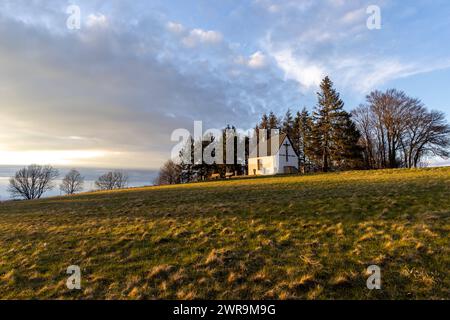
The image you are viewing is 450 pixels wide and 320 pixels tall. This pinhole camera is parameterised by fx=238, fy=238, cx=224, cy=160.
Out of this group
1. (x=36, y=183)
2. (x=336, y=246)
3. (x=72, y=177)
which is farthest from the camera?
(x=72, y=177)

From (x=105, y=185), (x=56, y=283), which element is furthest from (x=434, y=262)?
(x=105, y=185)

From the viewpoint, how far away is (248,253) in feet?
22.3

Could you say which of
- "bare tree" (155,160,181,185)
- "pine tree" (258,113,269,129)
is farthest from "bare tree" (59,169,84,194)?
"pine tree" (258,113,269,129)

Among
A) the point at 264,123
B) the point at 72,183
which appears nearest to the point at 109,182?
the point at 72,183

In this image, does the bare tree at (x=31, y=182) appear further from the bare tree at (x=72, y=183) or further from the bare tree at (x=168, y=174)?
the bare tree at (x=168, y=174)

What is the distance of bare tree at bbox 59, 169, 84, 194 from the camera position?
85.5 m

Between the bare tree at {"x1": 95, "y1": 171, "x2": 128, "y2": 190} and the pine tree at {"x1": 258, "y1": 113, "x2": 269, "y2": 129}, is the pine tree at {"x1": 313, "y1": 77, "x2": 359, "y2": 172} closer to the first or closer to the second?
the pine tree at {"x1": 258, "y1": 113, "x2": 269, "y2": 129}

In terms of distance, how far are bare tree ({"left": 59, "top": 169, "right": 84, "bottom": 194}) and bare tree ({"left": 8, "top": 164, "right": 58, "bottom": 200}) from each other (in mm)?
8612

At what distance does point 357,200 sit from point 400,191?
3.52 metres

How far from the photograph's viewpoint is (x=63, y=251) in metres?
8.12

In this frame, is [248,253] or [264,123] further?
[264,123]

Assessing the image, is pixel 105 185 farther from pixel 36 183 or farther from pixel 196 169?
pixel 196 169

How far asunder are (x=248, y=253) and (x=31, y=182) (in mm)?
87186

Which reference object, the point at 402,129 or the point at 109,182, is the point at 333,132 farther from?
the point at 109,182
